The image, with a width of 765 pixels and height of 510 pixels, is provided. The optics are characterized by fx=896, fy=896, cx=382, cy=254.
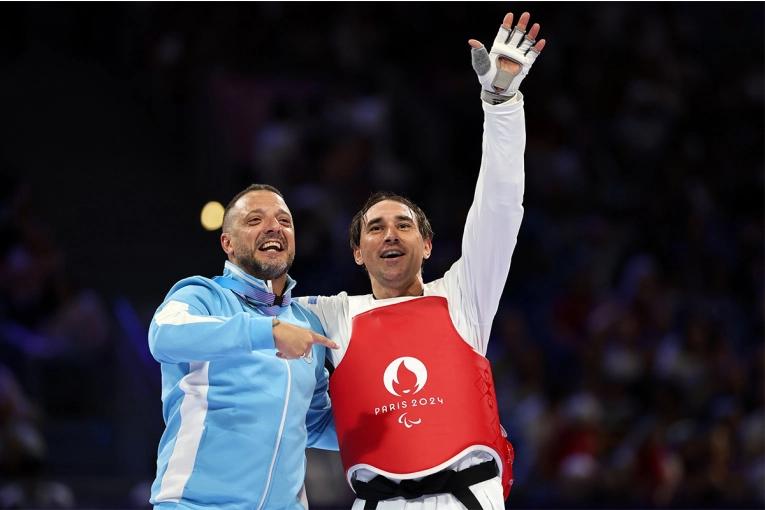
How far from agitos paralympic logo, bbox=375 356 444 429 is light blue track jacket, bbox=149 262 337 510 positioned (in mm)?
375

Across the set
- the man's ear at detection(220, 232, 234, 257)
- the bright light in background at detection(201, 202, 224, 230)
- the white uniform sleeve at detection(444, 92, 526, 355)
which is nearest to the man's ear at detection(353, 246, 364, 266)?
the white uniform sleeve at detection(444, 92, 526, 355)

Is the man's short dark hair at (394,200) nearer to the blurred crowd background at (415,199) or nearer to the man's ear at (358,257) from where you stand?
the man's ear at (358,257)

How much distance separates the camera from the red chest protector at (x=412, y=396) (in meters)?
3.86

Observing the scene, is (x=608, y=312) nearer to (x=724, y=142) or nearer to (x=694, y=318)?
(x=694, y=318)

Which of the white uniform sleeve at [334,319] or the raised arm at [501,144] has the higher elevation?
the raised arm at [501,144]

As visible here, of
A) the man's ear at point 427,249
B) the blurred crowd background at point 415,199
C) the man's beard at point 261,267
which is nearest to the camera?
the man's beard at point 261,267

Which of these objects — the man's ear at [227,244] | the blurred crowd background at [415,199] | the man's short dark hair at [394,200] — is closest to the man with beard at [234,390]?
the man's ear at [227,244]

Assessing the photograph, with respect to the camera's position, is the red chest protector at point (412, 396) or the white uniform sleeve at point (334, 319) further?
the white uniform sleeve at point (334, 319)

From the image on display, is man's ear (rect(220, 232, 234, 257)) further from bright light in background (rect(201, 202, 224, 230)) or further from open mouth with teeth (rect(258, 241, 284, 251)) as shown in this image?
bright light in background (rect(201, 202, 224, 230))

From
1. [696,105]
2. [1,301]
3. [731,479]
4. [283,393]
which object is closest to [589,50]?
[696,105]

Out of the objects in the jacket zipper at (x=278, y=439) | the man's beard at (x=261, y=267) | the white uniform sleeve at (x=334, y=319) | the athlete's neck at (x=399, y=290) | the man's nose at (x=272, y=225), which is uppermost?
the man's nose at (x=272, y=225)

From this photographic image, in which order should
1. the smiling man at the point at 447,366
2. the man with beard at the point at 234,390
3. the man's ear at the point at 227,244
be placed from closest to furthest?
the man with beard at the point at 234,390, the smiling man at the point at 447,366, the man's ear at the point at 227,244

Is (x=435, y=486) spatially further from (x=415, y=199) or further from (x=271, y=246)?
(x=415, y=199)

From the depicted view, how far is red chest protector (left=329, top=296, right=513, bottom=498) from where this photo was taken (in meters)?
3.86
